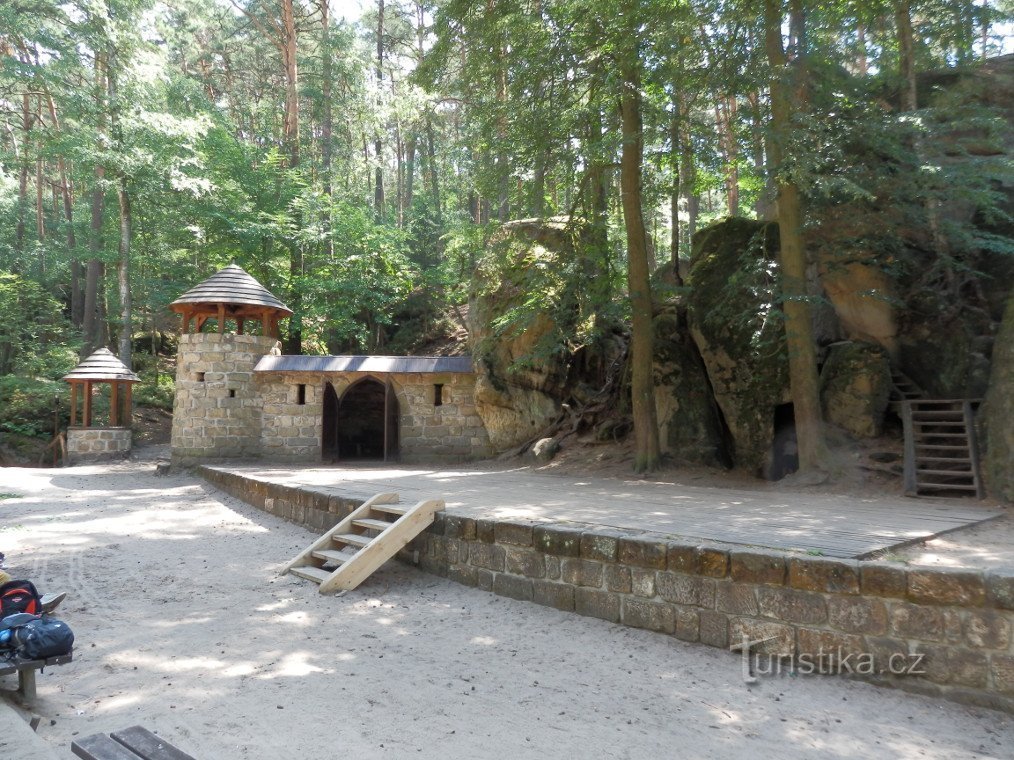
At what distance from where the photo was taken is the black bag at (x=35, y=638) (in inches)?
122

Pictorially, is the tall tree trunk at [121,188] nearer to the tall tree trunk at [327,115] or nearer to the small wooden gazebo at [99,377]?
the small wooden gazebo at [99,377]

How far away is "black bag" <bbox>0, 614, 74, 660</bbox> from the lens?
10.2ft

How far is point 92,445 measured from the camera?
17.7 meters

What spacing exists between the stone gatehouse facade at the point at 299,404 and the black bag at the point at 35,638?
11575 mm

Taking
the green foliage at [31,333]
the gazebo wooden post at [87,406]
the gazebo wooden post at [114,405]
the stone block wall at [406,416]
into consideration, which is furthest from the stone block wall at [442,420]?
the green foliage at [31,333]

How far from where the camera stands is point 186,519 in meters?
9.33

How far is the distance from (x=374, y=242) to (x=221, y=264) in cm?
570

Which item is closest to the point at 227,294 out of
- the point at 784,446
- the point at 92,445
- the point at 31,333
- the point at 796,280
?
the point at 92,445

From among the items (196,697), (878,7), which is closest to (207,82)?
(878,7)

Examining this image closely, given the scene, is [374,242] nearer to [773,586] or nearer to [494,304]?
[494,304]

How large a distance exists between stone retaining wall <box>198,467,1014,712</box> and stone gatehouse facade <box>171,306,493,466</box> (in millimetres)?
8874

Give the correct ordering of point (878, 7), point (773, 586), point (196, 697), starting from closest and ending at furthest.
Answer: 1. point (196, 697)
2. point (773, 586)
3. point (878, 7)

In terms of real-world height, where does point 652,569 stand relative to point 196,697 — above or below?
above

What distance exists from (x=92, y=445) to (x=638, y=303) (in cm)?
1542
